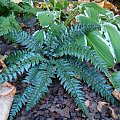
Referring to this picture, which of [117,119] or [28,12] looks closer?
[117,119]

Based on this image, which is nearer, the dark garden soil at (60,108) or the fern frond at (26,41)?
the dark garden soil at (60,108)

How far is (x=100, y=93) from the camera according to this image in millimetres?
2988

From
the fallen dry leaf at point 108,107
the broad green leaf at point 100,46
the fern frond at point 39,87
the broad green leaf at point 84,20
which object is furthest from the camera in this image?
the broad green leaf at point 84,20

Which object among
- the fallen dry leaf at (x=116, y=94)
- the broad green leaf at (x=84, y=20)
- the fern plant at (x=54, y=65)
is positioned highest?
the broad green leaf at (x=84, y=20)

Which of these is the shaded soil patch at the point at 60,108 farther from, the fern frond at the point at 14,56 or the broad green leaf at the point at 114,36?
the broad green leaf at the point at 114,36

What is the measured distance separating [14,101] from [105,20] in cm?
160

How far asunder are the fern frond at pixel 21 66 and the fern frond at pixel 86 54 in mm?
265

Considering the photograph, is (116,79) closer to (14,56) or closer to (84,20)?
(84,20)

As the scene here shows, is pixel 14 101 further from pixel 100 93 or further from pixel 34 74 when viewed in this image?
pixel 100 93

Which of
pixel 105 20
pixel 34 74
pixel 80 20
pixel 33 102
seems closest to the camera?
pixel 33 102

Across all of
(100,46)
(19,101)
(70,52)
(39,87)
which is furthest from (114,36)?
(19,101)

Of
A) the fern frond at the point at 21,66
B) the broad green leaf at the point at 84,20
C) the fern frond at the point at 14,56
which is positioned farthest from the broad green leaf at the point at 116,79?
the fern frond at the point at 14,56

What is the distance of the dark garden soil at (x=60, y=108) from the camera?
2.75 m

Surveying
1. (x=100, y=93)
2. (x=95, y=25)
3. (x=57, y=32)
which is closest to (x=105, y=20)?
(x=95, y=25)
